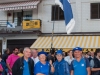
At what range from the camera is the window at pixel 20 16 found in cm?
2602

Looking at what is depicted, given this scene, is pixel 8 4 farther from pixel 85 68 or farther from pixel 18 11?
pixel 85 68

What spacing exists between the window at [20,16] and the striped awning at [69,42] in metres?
3.09

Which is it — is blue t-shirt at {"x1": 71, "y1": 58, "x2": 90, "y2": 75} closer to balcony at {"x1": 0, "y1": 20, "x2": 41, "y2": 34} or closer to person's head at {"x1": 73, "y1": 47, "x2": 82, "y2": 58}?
person's head at {"x1": 73, "y1": 47, "x2": 82, "y2": 58}

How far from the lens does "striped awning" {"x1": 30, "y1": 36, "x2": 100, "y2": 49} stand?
21.1 m

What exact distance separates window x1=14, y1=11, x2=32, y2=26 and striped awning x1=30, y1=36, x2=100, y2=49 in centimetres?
309

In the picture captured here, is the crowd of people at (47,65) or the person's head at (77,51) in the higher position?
the person's head at (77,51)

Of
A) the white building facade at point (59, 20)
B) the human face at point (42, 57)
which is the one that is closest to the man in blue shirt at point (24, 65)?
the human face at point (42, 57)

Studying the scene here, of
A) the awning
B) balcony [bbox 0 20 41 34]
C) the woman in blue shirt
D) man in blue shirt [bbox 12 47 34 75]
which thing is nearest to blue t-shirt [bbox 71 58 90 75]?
the woman in blue shirt

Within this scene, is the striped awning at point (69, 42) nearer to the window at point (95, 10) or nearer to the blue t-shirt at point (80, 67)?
the window at point (95, 10)

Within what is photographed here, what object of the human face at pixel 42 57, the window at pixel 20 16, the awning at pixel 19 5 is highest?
the awning at pixel 19 5

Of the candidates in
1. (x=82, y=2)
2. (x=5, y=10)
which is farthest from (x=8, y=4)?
(x=82, y=2)

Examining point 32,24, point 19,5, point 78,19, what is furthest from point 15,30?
point 78,19

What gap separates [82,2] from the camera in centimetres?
2398

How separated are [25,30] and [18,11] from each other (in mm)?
2350
